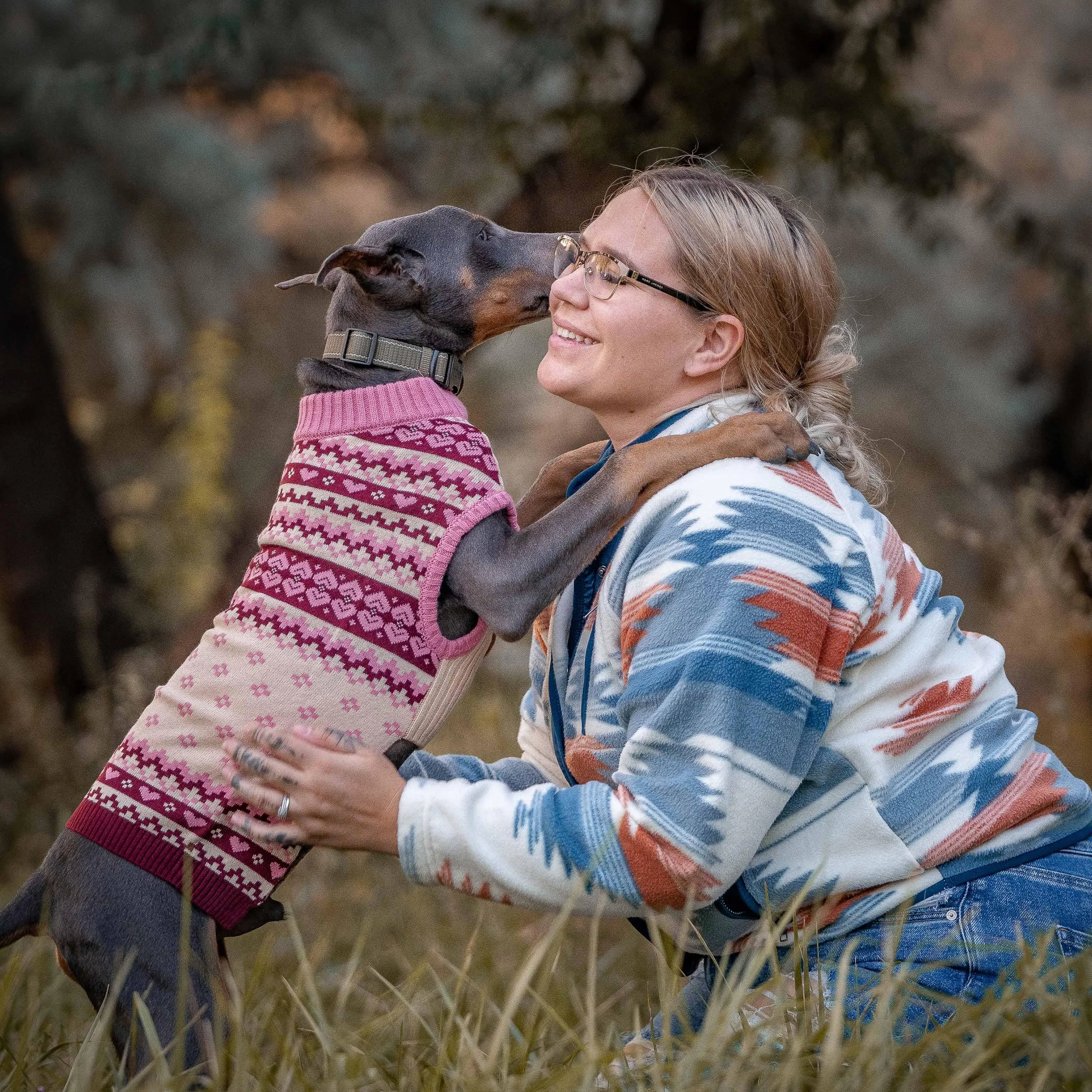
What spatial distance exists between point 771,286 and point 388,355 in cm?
77

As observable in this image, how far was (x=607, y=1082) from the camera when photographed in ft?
5.57

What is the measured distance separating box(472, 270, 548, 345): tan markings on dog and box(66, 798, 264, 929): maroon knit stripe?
49.4 inches

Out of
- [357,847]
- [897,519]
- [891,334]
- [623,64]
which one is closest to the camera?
[357,847]

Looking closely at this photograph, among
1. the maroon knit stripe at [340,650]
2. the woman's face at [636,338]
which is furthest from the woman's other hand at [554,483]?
the maroon knit stripe at [340,650]

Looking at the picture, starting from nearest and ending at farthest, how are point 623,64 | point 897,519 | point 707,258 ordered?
1. point 707,258
2. point 623,64
3. point 897,519

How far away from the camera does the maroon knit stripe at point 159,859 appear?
197cm

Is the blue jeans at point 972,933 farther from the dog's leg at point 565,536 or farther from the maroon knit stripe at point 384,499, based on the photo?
the maroon knit stripe at point 384,499

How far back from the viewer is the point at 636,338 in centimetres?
215

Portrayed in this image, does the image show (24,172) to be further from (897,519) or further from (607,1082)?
(607,1082)

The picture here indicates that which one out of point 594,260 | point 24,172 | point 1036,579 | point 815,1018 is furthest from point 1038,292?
point 815,1018

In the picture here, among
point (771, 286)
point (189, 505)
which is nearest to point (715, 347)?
point (771, 286)

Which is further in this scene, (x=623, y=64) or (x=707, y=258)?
(x=623, y=64)

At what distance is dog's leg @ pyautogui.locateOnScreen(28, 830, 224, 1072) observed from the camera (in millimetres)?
1935

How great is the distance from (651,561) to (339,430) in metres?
0.65
